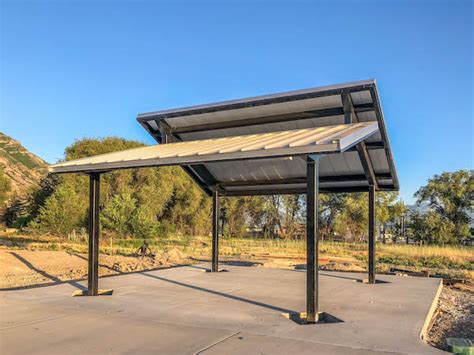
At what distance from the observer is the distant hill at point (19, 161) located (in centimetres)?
10900

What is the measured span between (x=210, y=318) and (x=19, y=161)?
133705 mm

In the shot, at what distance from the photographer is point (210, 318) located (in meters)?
6.71

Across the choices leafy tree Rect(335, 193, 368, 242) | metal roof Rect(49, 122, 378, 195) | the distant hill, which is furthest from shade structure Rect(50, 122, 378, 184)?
the distant hill

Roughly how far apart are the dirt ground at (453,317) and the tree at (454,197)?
87.3 ft

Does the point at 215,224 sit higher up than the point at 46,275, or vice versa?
the point at 215,224

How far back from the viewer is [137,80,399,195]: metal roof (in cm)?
892

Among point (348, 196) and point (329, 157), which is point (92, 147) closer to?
point (348, 196)

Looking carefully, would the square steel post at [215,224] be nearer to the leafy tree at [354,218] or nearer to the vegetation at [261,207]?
the vegetation at [261,207]

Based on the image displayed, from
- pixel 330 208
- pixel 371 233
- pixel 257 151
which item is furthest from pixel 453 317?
pixel 330 208

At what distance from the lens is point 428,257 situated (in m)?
22.4

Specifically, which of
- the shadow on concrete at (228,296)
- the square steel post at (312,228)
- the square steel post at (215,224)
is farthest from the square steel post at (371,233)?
the square steel post at (312,228)

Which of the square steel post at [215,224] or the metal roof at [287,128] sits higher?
the metal roof at [287,128]

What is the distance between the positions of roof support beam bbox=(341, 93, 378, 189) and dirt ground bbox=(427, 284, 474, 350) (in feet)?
10.7

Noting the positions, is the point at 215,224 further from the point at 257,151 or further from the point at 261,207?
the point at 261,207
